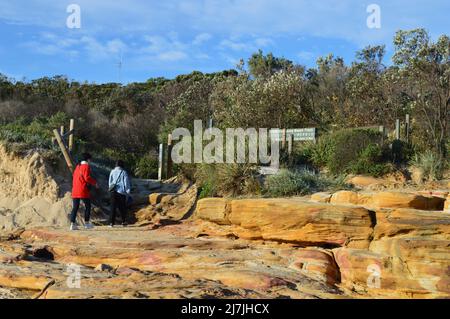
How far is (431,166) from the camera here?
12.6 m

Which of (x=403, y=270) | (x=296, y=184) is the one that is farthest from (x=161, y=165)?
(x=403, y=270)

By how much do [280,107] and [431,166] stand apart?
8158mm

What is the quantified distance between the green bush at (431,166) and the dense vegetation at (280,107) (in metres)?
0.08

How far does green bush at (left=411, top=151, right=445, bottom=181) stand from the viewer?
12516 mm

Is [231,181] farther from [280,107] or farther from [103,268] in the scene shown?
[280,107]

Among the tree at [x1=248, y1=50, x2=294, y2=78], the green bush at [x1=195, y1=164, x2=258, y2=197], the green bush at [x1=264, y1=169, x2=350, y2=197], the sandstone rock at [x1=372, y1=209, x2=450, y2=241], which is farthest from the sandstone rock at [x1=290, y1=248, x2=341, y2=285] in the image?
the tree at [x1=248, y1=50, x2=294, y2=78]

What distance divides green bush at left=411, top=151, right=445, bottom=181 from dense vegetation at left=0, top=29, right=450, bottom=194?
0.25 feet

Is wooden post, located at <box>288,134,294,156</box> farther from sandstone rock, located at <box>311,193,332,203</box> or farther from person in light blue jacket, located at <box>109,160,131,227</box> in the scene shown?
sandstone rock, located at <box>311,193,332,203</box>

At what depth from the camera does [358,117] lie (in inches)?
851

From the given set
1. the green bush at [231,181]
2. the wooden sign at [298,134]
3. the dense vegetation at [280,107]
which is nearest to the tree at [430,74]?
the dense vegetation at [280,107]

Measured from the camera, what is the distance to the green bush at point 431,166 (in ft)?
41.1

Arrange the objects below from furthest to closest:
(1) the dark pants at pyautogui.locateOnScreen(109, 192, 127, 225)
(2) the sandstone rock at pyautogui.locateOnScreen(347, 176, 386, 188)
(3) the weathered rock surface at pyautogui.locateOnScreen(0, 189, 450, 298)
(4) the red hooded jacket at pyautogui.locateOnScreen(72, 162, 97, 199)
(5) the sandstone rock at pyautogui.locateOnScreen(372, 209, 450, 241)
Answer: (2) the sandstone rock at pyautogui.locateOnScreen(347, 176, 386, 188) < (1) the dark pants at pyautogui.locateOnScreen(109, 192, 127, 225) < (4) the red hooded jacket at pyautogui.locateOnScreen(72, 162, 97, 199) < (5) the sandstone rock at pyautogui.locateOnScreen(372, 209, 450, 241) < (3) the weathered rock surface at pyautogui.locateOnScreen(0, 189, 450, 298)

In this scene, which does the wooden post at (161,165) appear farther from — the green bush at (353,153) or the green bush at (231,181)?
the green bush at (353,153)

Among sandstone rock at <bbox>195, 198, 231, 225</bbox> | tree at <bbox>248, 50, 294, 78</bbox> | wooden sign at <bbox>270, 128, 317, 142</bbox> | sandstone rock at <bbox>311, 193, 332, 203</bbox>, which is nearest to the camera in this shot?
sandstone rock at <bbox>311, 193, 332, 203</bbox>
